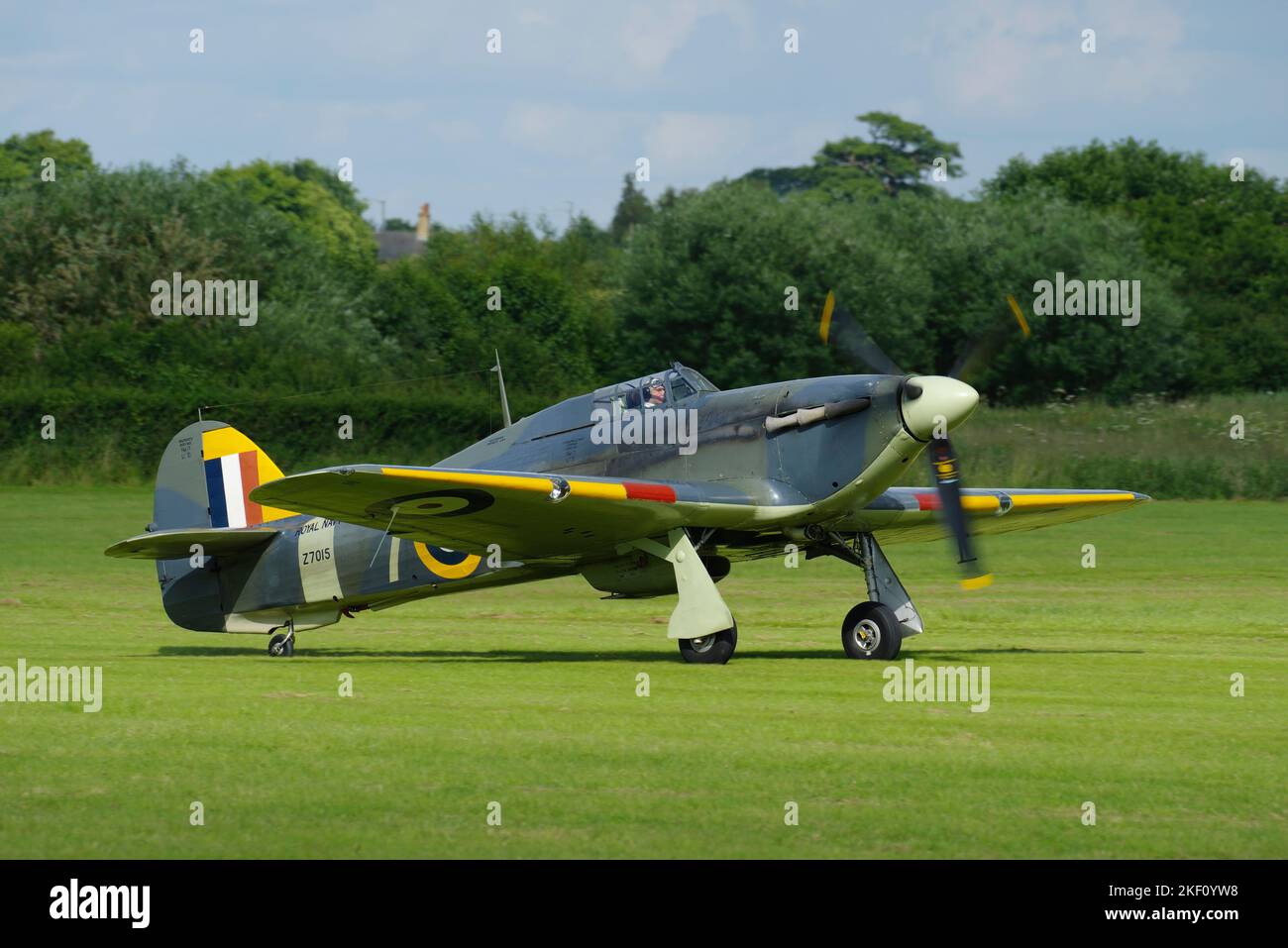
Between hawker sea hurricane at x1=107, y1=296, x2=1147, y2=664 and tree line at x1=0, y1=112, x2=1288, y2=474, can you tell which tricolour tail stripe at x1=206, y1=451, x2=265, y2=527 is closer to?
hawker sea hurricane at x1=107, y1=296, x2=1147, y2=664

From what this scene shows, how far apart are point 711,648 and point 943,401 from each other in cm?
307

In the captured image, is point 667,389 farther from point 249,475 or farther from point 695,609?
point 249,475

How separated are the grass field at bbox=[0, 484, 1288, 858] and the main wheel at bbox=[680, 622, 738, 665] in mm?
245

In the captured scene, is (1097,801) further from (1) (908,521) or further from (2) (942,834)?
(1) (908,521)

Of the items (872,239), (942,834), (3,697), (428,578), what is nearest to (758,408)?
(428,578)

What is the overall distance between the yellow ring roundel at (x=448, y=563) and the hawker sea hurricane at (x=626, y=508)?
0.06 feet

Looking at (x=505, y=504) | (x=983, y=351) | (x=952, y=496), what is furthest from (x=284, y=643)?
(x=983, y=351)

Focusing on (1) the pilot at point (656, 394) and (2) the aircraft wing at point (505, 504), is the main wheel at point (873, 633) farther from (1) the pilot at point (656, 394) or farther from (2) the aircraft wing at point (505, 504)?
(1) the pilot at point (656, 394)

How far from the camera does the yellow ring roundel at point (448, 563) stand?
16484 mm

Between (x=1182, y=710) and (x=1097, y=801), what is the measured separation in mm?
3731

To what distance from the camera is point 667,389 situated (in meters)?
15.5

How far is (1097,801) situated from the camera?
8.40m

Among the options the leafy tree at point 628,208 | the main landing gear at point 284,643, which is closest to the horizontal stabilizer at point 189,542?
the main landing gear at point 284,643

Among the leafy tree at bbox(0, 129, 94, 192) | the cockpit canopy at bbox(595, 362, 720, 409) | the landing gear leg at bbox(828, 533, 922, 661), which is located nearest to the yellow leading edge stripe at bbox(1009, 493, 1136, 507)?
the landing gear leg at bbox(828, 533, 922, 661)
